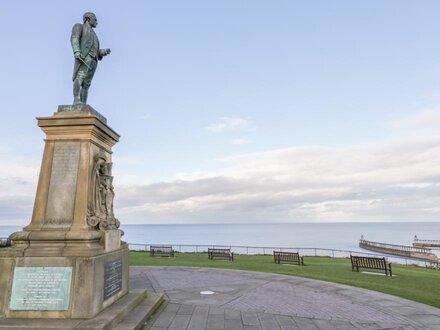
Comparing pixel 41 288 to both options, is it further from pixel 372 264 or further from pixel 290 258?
pixel 290 258

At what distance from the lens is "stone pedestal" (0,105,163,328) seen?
19.1 feet

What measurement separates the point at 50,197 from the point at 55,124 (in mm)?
→ 1636

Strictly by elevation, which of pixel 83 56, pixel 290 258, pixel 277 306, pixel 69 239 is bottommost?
pixel 277 306

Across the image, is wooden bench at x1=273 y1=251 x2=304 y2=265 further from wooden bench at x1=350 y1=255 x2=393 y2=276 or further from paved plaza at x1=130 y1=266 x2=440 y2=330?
paved plaza at x1=130 y1=266 x2=440 y2=330

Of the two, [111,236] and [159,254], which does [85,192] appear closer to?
[111,236]

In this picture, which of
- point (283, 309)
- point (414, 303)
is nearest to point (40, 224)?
point (283, 309)

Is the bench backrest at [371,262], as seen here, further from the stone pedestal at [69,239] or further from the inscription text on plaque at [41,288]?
the inscription text on plaque at [41,288]

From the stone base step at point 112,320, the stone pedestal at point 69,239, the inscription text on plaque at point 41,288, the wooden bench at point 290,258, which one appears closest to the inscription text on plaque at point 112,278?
the stone pedestal at point 69,239

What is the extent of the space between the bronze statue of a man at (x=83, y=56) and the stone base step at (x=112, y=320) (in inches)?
186

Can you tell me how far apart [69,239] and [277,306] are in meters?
5.51

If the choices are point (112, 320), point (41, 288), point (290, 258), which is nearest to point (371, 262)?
point (290, 258)

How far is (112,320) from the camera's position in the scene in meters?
5.74

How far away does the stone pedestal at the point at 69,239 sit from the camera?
230 inches

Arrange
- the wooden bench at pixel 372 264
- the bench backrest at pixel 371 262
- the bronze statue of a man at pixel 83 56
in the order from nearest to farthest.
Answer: the bronze statue of a man at pixel 83 56
the wooden bench at pixel 372 264
the bench backrest at pixel 371 262
